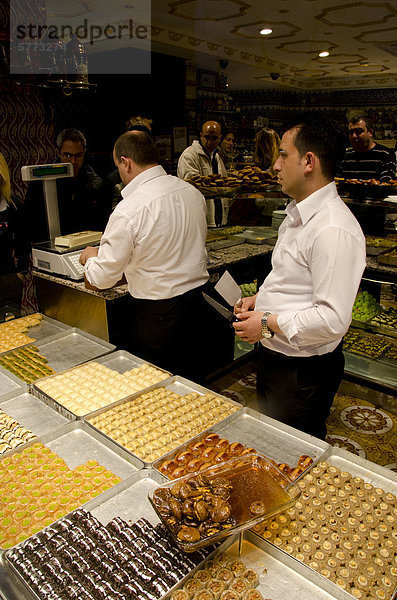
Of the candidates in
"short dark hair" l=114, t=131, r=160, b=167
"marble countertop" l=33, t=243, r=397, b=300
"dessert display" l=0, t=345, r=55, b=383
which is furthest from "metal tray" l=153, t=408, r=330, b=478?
"short dark hair" l=114, t=131, r=160, b=167

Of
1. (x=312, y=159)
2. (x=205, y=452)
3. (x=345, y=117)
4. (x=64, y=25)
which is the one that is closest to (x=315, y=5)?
(x=64, y=25)

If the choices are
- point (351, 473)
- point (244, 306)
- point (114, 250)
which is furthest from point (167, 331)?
point (351, 473)

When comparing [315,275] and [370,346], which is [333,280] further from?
[370,346]

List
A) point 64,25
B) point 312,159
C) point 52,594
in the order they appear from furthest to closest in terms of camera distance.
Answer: point 64,25
point 312,159
point 52,594

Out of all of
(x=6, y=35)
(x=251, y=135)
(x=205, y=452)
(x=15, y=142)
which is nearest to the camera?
(x=205, y=452)

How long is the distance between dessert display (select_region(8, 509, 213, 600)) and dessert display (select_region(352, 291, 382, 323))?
130 inches

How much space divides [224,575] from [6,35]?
404cm

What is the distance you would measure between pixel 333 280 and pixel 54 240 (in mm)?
2415

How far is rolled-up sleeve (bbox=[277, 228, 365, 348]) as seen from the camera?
1750 millimetres

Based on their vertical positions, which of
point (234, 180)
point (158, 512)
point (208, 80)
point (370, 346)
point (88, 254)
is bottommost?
point (370, 346)

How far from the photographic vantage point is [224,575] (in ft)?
4.12

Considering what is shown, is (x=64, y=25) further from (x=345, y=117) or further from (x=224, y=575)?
(x=345, y=117)

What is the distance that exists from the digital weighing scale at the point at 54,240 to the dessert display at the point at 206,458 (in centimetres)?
177

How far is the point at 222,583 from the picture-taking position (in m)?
1.23
